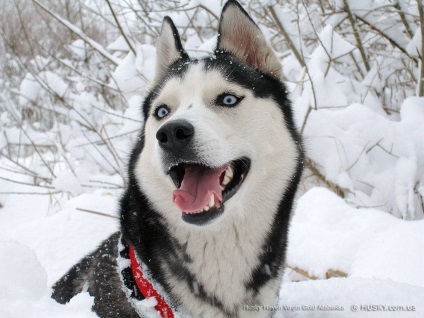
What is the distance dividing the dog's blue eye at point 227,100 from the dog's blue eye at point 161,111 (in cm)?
25

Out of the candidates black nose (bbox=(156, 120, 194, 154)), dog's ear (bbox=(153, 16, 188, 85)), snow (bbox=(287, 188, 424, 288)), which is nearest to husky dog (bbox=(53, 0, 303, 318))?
black nose (bbox=(156, 120, 194, 154))

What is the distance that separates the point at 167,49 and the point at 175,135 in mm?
925

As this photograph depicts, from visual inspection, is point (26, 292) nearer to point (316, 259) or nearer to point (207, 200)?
point (207, 200)

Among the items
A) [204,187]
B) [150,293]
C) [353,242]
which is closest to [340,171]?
[353,242]

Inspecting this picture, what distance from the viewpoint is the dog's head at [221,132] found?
5.49 feet

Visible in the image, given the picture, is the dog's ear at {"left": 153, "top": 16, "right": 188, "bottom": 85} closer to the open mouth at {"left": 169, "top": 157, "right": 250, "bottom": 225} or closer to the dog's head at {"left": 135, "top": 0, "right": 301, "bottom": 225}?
the dog's head at {"left": 135, "top": 0, "right": 301, "bottom": 225}

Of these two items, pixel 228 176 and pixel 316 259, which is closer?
pixel 228 176

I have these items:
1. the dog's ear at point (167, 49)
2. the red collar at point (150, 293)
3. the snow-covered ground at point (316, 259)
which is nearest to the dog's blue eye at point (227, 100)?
the dog's ear at point (167, 49)

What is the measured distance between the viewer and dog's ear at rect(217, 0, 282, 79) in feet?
7.25

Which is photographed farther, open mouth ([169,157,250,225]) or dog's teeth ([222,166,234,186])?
dog's teeth ([222,166,234,186])

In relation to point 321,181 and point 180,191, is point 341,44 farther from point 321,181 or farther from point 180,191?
point 180,191

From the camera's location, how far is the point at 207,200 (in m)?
1.67

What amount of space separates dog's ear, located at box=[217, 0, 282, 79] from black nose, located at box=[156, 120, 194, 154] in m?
0.82

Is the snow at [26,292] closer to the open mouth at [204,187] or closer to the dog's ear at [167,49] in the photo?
the open mouth at [204,187]
